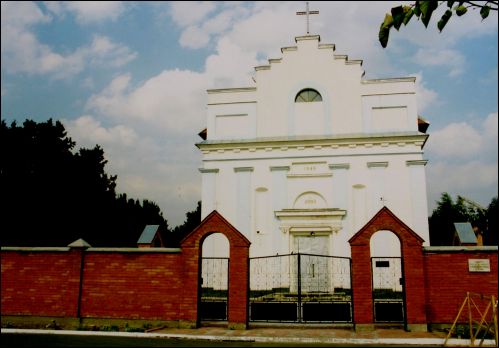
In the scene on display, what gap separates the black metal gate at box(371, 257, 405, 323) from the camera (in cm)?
1296

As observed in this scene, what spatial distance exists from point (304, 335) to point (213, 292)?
879 cm

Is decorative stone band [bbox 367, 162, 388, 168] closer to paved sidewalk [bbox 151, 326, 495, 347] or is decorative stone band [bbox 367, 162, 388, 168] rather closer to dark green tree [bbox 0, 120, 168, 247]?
paved sidewalk [bbox 151, 326, 495, 347]

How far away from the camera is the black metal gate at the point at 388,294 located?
13.0 metres

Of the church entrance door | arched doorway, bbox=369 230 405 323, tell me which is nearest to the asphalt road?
arched doorway, bbox=369 230 405 323

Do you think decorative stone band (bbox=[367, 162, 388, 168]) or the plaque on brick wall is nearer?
the plaque on brick wall

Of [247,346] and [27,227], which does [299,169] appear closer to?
[247,346]

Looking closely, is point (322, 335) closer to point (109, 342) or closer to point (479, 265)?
point (479, 265)

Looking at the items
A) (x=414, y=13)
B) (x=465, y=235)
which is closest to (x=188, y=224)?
(x=465, y=235)

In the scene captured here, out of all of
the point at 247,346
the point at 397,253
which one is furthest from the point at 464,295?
the point at 397,253

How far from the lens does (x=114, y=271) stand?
40.2 ft

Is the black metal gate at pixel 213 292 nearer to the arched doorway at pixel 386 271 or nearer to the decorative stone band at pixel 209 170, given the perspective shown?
the decorative stone band at pixel 209 170

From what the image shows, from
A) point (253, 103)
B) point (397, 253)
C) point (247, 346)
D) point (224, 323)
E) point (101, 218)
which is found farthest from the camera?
point (101, 218)

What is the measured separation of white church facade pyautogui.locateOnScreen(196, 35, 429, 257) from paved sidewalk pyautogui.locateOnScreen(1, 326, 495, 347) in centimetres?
907

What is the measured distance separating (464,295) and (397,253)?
8213 mm
